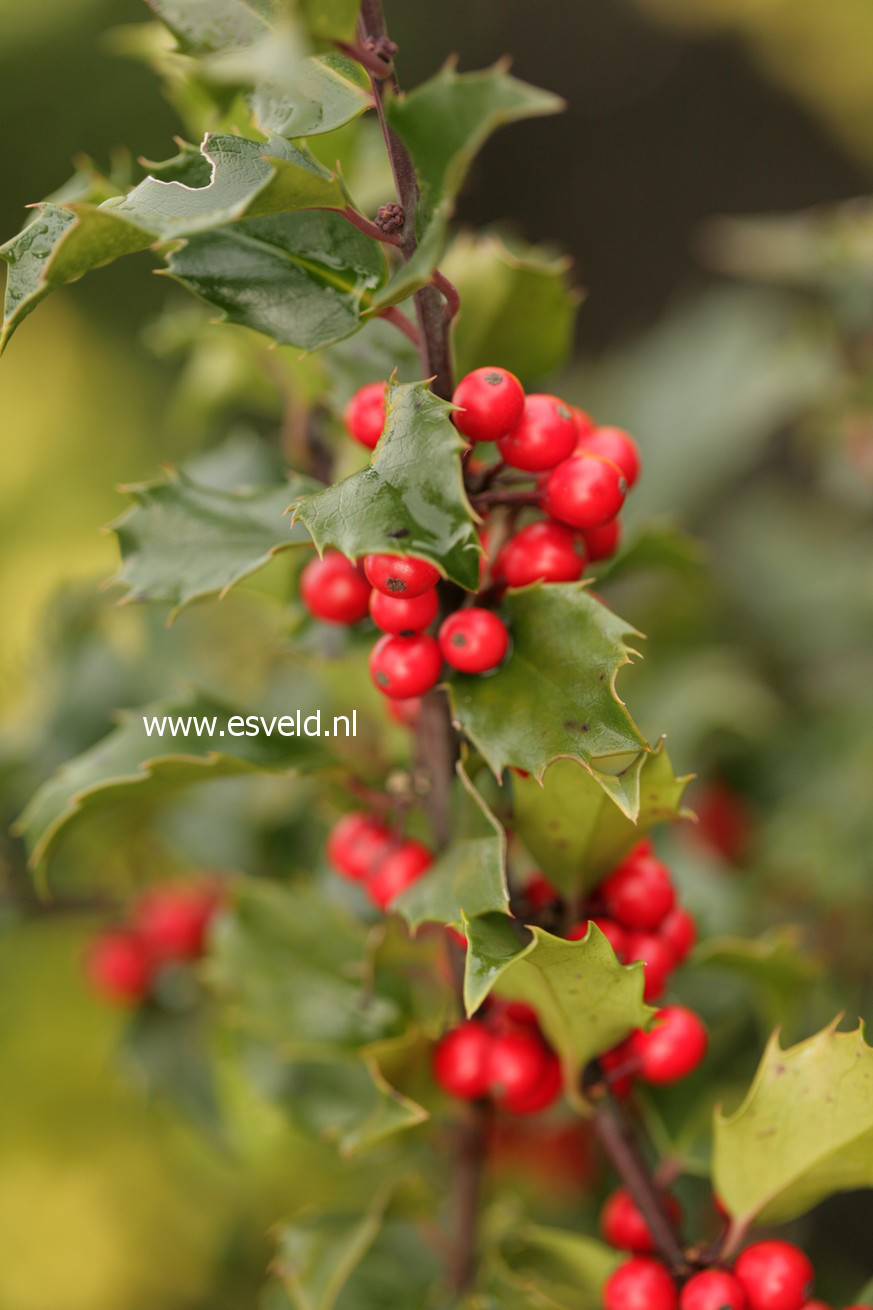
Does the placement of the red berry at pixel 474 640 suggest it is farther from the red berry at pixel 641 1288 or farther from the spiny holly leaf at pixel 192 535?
the red berry at pixel 641 1288

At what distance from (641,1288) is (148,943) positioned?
0.62m

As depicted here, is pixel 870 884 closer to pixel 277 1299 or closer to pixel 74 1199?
pixel 277 1299

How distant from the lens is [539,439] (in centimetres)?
56

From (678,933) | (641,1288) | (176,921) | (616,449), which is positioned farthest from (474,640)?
(176,921)

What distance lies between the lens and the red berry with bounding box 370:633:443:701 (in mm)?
571

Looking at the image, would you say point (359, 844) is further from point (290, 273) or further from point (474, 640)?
point (290, 273)

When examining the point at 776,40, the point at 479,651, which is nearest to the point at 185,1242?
the point at 479,651

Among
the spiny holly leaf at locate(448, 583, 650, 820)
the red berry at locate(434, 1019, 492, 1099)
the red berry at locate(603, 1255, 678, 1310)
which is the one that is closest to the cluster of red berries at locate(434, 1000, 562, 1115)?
the red berry at locate(434, 1019, 492, 1099)

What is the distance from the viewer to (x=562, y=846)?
61 cm

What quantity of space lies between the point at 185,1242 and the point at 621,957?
106 centimetres

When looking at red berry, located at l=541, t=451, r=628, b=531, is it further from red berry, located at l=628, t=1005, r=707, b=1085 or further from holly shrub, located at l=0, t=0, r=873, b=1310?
red berry, located at l=628, t=1005, r=707, b=1085

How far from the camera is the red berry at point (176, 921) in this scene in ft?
3.53

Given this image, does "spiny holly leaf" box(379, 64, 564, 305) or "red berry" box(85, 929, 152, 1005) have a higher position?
"spiny holly leaf" box(379, 64, 564, 305)

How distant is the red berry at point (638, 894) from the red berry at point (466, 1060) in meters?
0.12
